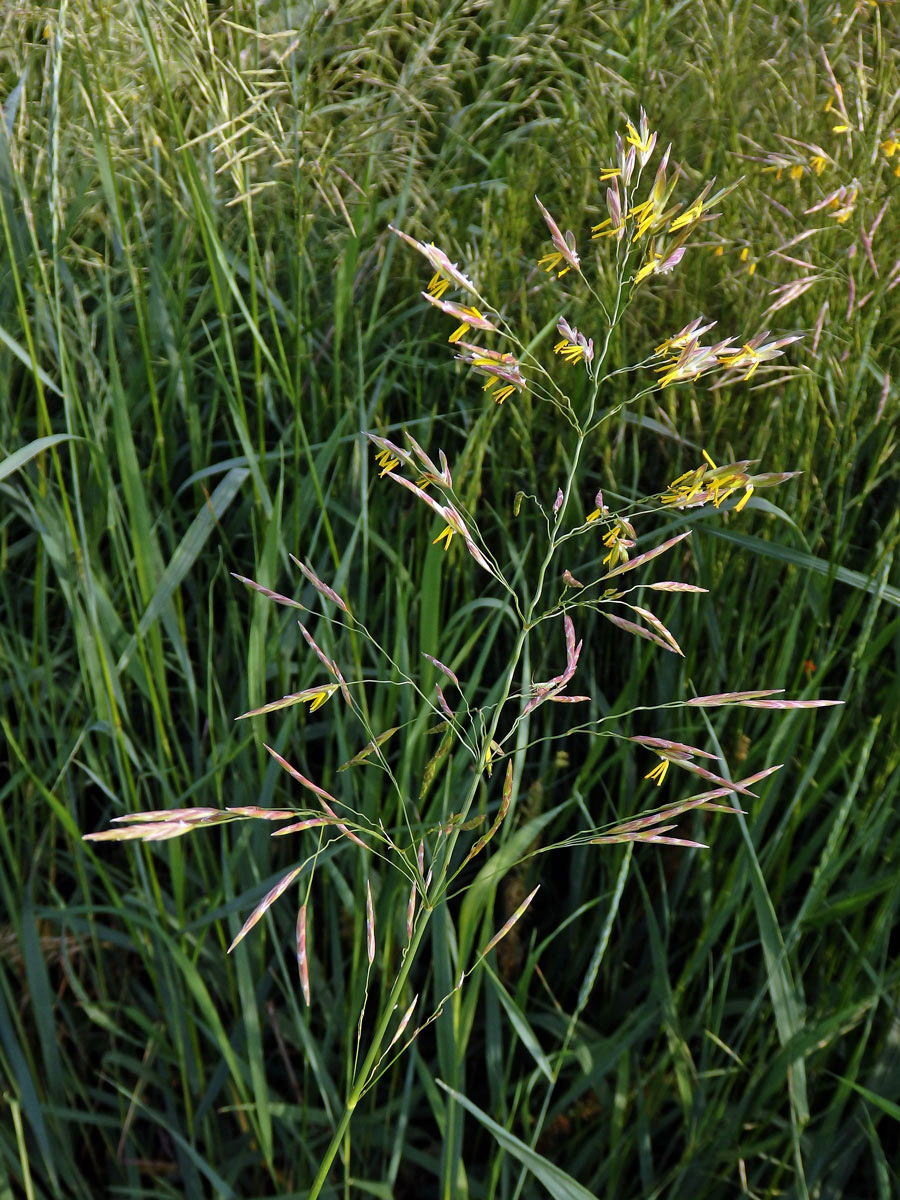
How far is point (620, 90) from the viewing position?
1243 millimetres

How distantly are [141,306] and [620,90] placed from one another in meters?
0.64

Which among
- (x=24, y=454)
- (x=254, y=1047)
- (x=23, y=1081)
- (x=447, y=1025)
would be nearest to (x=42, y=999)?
(x=23, y=1081)

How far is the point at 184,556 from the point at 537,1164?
1.98ft

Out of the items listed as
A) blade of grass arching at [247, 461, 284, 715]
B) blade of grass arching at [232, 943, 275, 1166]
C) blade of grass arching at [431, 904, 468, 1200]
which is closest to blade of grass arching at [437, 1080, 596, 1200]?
Result: blade of grass arching at [431, 904, 468, 1200]

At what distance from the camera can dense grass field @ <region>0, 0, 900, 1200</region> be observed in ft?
2.89

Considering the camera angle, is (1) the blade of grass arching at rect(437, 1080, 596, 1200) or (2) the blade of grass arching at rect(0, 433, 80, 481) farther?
(2) the blade of grass arching at rect(0, 433, 80, 481)

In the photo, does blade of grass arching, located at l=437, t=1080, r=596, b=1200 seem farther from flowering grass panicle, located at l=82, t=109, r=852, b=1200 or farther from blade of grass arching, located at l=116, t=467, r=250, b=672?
blade of grass arching, located at l=116, t=467, r=250, b=672

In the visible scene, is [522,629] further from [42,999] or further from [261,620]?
[42,999]

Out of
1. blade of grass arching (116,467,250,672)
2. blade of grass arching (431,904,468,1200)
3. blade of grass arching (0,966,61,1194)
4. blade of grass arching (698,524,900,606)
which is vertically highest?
blade of grass arching (116,467,250,672)

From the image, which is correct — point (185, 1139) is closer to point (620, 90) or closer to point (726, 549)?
point (726, 549)

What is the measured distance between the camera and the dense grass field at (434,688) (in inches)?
34.7

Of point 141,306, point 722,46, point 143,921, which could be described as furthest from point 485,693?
point 722,46

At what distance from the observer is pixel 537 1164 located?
0.66 metres

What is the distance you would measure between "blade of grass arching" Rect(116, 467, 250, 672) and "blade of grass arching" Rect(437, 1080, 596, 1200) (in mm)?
462
